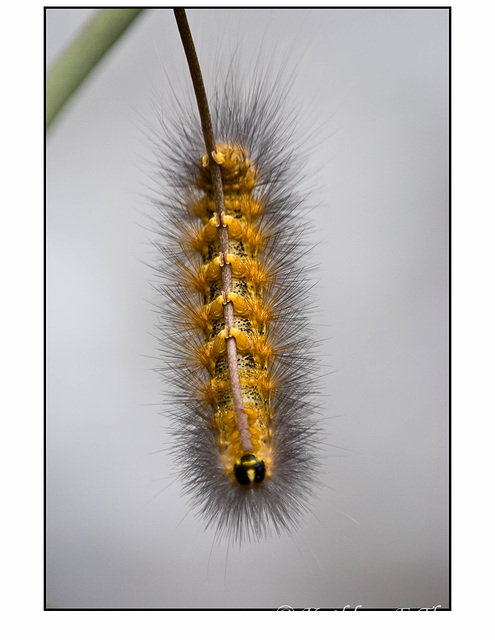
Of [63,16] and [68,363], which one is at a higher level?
[63,16]

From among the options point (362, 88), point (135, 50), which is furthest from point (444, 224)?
point (135, 50)

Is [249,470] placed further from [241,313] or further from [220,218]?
[220,218]

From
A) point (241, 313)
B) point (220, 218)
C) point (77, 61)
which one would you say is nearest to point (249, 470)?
point (241, 313)

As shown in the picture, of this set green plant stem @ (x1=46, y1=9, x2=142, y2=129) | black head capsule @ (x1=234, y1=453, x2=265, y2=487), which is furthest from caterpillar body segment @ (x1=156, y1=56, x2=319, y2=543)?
green plant stem @ (x1=46, y1=9, x2=142, y2=129)

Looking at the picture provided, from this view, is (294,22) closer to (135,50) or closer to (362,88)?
(362,88)
